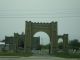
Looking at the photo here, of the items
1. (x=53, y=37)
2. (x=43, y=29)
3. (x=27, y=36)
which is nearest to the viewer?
(x=43, y=29)

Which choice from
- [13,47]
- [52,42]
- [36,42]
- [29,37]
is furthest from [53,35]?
[36,42]

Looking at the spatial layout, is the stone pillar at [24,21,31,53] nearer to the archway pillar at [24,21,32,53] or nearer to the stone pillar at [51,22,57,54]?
the archway pillar at [24,21,32,53]

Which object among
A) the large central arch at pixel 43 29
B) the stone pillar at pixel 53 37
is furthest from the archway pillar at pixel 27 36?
the stone pillar at pixel 53 37

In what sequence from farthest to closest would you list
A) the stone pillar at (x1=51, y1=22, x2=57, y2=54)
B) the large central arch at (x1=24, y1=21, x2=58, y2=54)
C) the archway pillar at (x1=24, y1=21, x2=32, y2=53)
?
the archway pillar at (x1=24, y1=21, x2=32, y2=53) → the stone pillar at (x1=51, y1=22, x2=57, y2=54) → the large central arch at (x1=24, y1=21, x2=58, y2=54)

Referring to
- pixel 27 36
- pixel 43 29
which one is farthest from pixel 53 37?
pixel 27 36

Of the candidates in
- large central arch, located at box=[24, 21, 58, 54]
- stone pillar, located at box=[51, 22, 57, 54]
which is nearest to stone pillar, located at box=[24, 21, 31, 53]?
large central arch, located at box=[24, 21, 58, 54]

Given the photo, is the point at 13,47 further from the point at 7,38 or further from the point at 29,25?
the point at 7,38

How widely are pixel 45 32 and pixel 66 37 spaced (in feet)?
57.6

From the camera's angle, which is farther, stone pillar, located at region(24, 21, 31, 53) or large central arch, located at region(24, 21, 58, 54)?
stone pillar, located at region(24, 21, 31, 53)

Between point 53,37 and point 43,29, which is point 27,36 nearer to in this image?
point 43,29

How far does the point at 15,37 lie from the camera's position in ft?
277

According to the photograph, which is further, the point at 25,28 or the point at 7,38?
the point at 7,38

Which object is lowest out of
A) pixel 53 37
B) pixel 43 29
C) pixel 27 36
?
pixel 53 37

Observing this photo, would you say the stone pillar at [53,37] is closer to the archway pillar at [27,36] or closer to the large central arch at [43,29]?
the large central arch at [43,29]
